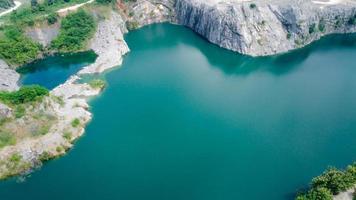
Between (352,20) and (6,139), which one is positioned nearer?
(6,139)

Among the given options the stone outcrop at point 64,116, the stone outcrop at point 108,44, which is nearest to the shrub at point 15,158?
the stone outcrop at point 64,116

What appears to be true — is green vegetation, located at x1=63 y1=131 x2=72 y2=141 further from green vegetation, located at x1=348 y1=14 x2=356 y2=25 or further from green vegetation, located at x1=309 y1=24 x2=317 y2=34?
green vegetation, located at x1=348 y1=14 x2=356 y2=25

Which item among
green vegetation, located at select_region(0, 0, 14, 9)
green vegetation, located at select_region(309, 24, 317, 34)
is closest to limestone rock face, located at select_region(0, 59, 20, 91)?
green vegetation, located at select_region(0, 0, 14, 9)

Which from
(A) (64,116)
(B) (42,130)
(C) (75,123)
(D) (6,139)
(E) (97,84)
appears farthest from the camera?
(E) (97,84)

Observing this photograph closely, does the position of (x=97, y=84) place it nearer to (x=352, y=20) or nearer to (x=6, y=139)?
(x=6, y=139)

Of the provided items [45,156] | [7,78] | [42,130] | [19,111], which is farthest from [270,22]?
[45,156]

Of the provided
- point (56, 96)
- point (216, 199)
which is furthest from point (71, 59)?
point (216, 199)

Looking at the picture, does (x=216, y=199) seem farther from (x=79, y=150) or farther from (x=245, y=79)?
(x=245, y=79)
